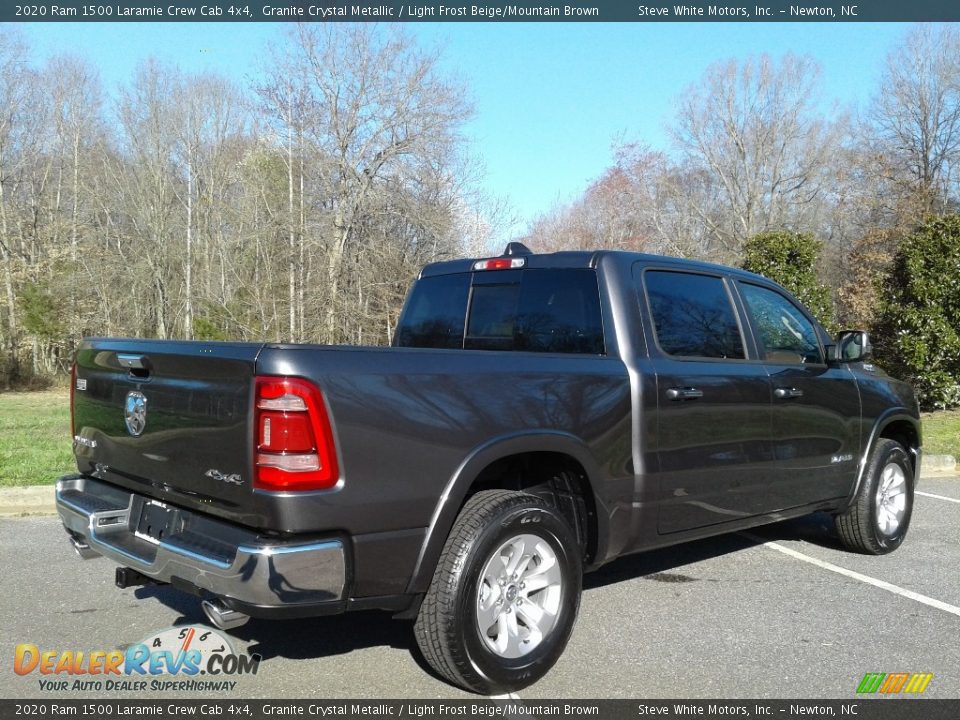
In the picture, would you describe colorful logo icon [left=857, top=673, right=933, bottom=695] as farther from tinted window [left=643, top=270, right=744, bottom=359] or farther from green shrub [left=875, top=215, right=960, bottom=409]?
green shrub [left=875, top=215, right=960, bottom=409]

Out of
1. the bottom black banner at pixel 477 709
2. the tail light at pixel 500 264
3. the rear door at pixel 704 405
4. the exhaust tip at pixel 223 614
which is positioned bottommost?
the bottom black banner at pixel 477 709

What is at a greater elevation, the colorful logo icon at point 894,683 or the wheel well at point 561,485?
the wheel well at point 561,485

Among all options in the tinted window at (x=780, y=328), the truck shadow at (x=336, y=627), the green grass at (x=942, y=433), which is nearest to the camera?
the truck shadow at (x=336, y=627)

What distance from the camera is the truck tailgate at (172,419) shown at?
Answer: 9.50 feet

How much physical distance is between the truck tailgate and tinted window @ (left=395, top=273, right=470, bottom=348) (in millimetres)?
1755

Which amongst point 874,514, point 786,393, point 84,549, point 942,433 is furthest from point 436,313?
point 942,433

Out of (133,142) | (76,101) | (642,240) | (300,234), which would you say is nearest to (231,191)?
(133,142)

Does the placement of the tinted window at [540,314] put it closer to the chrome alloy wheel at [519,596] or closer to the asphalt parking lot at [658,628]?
the chrome alloy wheel at [519,596]

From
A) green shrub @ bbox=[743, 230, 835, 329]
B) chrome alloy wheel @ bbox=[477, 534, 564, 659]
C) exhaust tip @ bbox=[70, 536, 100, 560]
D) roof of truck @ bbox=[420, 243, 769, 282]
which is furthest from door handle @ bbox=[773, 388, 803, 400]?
green shrub @ bbox=[743, 230, 835, 329]

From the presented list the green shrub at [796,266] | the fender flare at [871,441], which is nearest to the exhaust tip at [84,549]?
the fender flare at [871,441]

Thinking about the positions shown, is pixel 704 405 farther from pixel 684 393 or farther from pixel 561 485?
pixel 561 485

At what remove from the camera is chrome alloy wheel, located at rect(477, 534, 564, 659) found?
332 cm

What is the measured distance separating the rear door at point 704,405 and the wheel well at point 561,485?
0.43 m

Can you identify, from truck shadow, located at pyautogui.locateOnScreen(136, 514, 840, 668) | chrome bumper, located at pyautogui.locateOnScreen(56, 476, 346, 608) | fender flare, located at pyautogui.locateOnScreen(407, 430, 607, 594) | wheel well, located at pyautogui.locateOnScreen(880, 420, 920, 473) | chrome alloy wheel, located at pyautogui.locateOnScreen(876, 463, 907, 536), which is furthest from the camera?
wheel well, located at pyautogui.locateOnScreen(880, 420, 920, 473)
